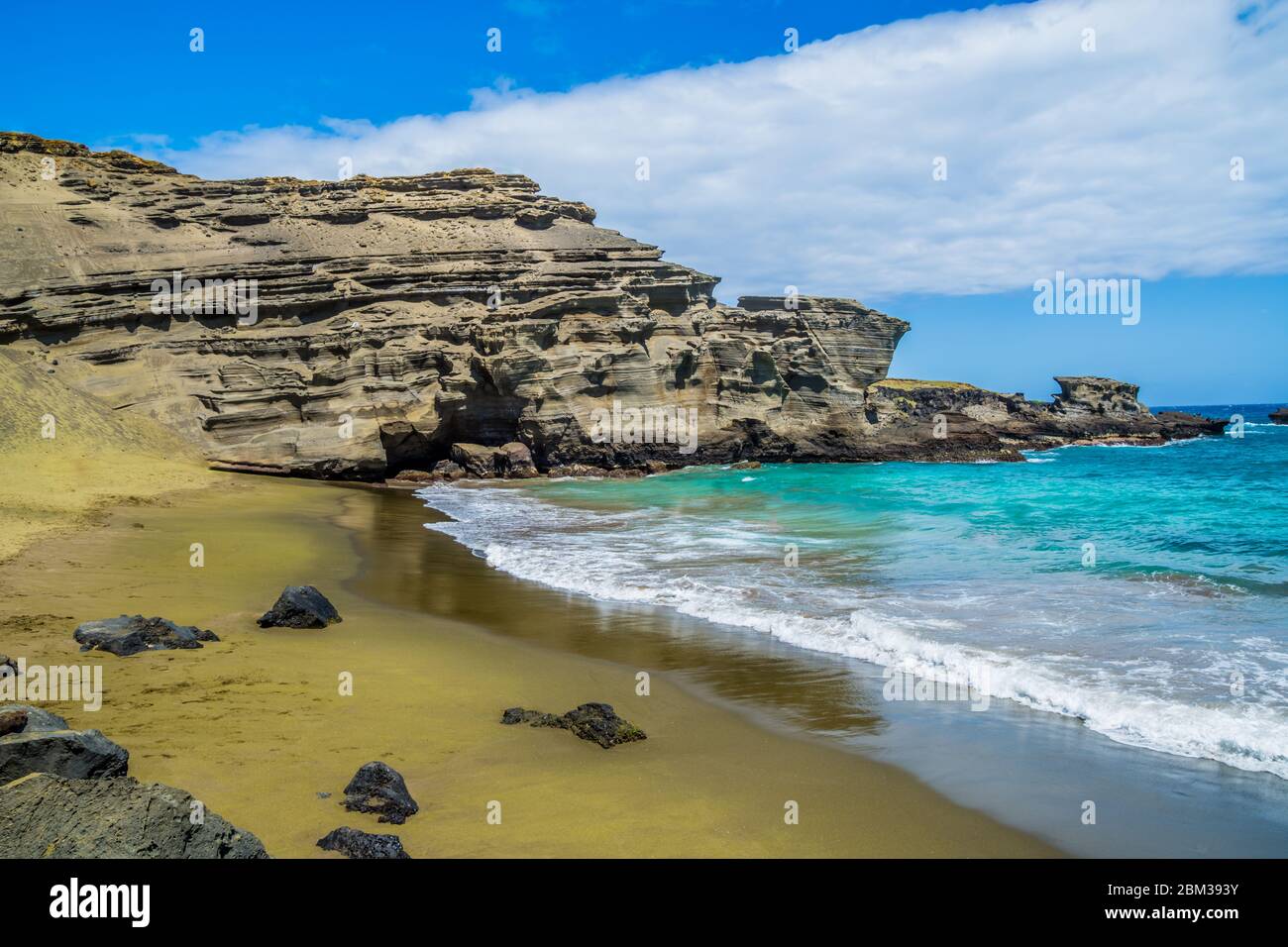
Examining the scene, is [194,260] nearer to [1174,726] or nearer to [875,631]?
[875,631]

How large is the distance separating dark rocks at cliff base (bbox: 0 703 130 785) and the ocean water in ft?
24.2

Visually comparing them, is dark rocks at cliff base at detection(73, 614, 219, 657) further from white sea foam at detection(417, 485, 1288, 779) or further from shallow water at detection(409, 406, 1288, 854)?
white sea foam at detection(417, 485, 1288, 779)

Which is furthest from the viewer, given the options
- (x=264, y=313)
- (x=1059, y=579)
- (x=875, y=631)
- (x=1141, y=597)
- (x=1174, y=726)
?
(x=264, y=313)

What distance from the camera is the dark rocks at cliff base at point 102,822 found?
3.13 metres

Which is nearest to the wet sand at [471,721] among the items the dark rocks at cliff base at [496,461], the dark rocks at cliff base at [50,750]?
the dark rocks at cliff base at [50,750]

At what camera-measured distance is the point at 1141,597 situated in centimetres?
1196

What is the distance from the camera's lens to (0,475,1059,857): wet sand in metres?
4.97

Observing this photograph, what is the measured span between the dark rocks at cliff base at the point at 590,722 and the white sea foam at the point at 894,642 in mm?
3854

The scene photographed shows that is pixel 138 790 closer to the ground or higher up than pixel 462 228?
closer to the ground

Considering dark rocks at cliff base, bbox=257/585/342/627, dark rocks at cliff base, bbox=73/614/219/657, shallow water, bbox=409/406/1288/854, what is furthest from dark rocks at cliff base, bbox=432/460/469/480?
dark rocks at cliff base, bbox=73/614/219/657

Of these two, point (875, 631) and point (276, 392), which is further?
point (276, 392)

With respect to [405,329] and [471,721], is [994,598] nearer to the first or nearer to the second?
[471,721]

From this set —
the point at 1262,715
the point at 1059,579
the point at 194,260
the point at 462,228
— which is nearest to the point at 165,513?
the point at 1059,579
